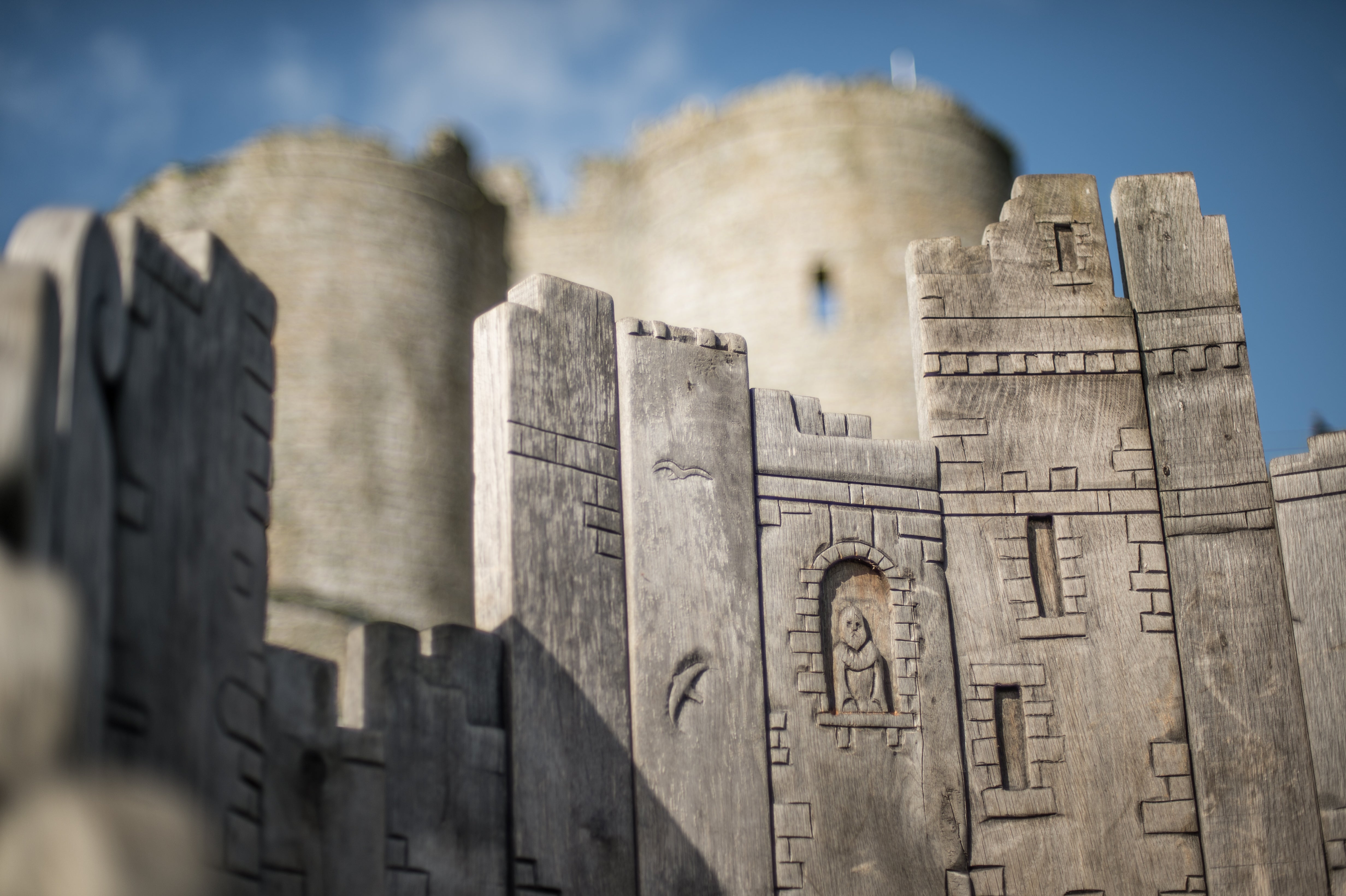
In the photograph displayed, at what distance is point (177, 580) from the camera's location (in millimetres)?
4320

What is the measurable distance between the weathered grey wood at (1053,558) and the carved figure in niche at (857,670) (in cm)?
38

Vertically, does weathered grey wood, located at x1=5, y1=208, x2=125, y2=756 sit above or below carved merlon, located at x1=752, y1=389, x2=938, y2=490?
below

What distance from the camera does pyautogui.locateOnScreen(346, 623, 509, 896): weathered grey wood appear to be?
5402mm

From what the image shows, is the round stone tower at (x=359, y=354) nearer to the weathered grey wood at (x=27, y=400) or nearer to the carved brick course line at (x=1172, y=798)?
the carved brick course line at (x=1172, y=798)

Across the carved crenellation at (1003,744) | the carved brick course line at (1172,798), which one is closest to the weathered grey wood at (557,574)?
the carved crenellation at (1003,744)

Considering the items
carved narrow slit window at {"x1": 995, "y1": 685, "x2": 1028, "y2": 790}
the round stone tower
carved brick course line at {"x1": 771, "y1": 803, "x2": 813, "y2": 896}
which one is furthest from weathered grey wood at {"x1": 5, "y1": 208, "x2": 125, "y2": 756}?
the round stone tower

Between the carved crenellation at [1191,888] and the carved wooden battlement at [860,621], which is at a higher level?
the carved wooden battlement at [860,621]

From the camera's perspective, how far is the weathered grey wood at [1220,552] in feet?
21.2

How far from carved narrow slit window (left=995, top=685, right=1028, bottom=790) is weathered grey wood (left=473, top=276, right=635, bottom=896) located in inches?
66.1

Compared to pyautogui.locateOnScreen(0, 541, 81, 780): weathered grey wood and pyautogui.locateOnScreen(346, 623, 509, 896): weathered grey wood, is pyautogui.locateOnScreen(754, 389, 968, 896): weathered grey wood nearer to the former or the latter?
pyautogui.locateOnScreen(346, 623, 509, 896): weathered grey wood

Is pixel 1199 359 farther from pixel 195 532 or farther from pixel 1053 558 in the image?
pixel 195 532

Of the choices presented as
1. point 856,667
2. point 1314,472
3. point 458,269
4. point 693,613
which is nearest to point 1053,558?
point 856,667

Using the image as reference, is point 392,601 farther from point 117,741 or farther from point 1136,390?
point 117,741

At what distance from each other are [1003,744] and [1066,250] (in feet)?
7.89
